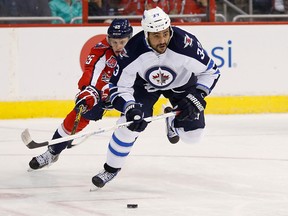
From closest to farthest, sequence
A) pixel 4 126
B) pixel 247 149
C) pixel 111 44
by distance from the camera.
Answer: pixel 111 44 → pixel 247 149 → pixel 4 126

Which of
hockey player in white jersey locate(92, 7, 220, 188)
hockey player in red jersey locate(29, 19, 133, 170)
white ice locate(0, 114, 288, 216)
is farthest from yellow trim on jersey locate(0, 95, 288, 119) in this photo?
hockey player in white jersey locate(92, 7, 220, 188)

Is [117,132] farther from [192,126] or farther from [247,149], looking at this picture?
[247,149]

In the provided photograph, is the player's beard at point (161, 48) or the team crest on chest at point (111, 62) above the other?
the player's beard at point (161, 48)

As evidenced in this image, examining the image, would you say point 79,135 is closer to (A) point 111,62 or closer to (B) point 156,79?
(B) point 156,79

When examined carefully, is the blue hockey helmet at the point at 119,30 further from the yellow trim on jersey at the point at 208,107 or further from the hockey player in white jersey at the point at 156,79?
the yellow trim on jersey at the point at 208,107

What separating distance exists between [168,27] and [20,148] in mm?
2130

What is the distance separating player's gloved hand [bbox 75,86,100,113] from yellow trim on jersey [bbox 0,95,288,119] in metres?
2.63

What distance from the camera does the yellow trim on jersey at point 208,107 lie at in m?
7.95

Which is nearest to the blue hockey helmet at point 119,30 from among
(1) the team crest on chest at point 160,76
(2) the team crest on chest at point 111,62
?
(2) the team crest on chest at point 111,62

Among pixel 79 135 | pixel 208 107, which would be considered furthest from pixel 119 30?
pixel 208 107

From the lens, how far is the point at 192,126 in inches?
199

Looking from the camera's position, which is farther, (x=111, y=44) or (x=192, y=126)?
(x=111, y=44)

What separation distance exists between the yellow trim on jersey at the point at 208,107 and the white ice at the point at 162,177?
54 centimetres

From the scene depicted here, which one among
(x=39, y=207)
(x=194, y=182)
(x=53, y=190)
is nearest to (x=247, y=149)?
(x=194, y=182)
